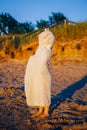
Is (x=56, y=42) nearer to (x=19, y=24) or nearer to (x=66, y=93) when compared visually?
(x=66, y=93)

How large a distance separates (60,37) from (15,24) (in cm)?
1648

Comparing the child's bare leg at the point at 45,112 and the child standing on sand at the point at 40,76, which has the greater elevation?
the child standing on sand at the point at 40,76

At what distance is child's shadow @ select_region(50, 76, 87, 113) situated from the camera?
8.33 meters

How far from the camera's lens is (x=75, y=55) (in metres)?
17.0

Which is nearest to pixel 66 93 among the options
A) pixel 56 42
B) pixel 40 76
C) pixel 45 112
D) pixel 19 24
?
pixel 45 112

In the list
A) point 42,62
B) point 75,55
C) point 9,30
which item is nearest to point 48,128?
point 42,62

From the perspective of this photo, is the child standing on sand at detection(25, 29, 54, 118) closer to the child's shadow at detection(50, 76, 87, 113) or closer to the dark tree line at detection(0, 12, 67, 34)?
the child's shadow at detection(50, 76, 87, 113)

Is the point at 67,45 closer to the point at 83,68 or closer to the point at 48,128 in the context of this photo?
the point at 83,68

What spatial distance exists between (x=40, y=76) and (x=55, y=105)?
1.67 metres

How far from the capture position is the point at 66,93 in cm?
1002

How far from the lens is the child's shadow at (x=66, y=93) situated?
833cm

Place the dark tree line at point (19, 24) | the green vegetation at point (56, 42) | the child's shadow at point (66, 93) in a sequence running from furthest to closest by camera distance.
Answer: the dark tree line at point (19, 24) < the green vegetation at point (56, 42) < the child's shadow at point (66, 93)

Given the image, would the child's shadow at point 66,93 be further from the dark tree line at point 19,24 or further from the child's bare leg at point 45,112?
the dark tree line at point 19,24

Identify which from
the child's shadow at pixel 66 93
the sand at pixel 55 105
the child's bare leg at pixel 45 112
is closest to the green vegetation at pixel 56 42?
the sand at pixel 55 105
